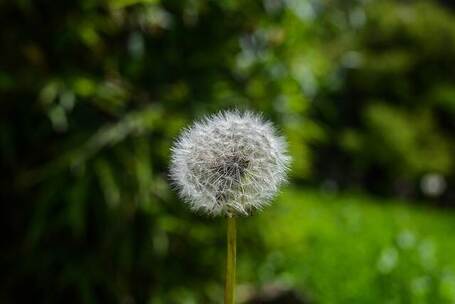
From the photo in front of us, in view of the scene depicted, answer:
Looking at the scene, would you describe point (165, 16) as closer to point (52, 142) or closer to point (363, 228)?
point (52, 142)

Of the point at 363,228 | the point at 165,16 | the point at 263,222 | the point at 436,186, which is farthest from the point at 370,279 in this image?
the point at 436,186

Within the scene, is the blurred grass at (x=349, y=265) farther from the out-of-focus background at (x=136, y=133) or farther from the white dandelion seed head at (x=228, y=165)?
the white dandelion seed head at (x=228, y=165)

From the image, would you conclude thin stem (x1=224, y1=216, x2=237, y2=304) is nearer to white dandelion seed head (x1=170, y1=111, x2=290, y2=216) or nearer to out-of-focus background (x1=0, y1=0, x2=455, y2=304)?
white dandelion seed head (x1=170, y1=111, x2=290, y2=216)

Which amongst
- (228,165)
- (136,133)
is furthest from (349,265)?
(228,165)

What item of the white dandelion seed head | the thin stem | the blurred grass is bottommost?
the thin stem

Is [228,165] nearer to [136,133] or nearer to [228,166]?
[228,166]

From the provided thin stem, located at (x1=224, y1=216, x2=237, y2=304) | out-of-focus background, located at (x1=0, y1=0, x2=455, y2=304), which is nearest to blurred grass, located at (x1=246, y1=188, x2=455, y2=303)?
out-of-focus background, located at (x1=0, y1=0, x2=455, y2=304)
